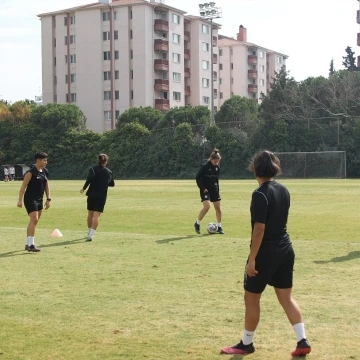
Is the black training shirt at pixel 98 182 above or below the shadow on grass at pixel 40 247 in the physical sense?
above

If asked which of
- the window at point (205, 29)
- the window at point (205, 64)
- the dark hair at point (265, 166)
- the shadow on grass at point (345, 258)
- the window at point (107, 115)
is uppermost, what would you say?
the window at point (205, 29)

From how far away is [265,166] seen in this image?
6.32 meters

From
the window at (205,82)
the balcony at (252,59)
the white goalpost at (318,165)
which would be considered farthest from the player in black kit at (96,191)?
the balcony at (252,59)

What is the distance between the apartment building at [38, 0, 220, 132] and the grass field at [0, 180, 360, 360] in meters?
79.8

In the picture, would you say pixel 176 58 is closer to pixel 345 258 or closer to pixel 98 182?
pixel 98 182

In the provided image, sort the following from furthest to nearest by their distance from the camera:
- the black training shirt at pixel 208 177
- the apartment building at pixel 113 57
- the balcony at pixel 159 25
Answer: the balcony at pixel 159 25
the apartment building at pixel 113 57
the black training shirt at pixel 208 177

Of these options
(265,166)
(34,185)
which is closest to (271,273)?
(265,166)

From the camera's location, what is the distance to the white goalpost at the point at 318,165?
64125 mm

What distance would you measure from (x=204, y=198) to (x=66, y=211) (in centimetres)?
942

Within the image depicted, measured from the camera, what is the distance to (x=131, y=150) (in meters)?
76.3

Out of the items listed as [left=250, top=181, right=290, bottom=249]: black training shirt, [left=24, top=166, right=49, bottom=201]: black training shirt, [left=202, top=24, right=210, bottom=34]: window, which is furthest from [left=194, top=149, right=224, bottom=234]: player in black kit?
[left=202, top=24, right=210, bottom=34]: window

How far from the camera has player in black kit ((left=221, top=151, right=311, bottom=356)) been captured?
6.21 meters

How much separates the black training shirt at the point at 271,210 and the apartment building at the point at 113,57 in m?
90.0

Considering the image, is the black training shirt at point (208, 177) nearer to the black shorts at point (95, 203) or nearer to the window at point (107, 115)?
the black shorts at point (95, 203)
